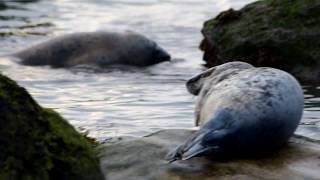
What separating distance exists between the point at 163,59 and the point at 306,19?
6.43 feet

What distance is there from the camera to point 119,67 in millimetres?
10578

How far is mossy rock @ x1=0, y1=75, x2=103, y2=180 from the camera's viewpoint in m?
4.12

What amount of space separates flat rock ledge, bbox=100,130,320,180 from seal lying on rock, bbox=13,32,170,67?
17.5 feet

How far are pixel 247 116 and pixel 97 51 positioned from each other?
231 inches

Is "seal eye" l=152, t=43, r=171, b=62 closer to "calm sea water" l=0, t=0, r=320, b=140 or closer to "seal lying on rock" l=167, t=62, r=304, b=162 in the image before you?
"calm sea water" l=0, t=0, r=320, b=140

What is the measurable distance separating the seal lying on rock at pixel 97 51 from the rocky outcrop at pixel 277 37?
46.9 inches

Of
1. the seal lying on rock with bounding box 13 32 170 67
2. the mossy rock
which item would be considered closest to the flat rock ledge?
the mossy rock

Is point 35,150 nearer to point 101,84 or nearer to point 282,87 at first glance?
point 282,87

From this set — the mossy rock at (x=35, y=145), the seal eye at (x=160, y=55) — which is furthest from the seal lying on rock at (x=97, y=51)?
the mossy rock at (x=35, y=145)

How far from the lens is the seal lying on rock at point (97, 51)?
1078cm

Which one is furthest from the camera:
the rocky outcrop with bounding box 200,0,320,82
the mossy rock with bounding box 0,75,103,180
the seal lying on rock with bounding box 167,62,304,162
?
the rocky outcrop with bounding box 200,0,320,82

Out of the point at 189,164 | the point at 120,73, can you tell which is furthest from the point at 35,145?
the point at 120,73

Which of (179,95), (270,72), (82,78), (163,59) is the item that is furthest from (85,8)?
(270,72)

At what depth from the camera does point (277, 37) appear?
947 cm
